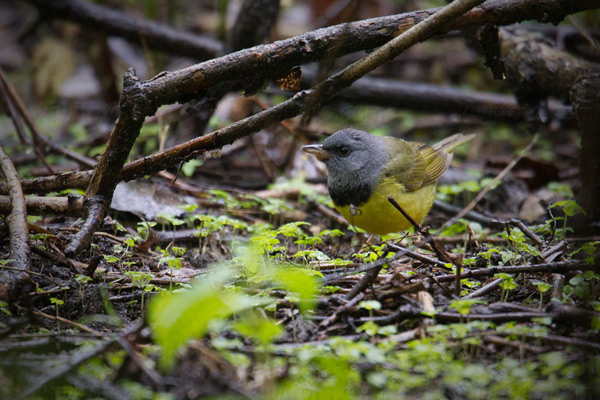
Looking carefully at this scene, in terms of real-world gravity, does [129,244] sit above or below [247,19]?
below

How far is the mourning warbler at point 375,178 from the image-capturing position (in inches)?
158

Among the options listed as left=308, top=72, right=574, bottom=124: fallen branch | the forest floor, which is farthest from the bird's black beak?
left=308, top=72, right=574, bottom=124: fallen branch

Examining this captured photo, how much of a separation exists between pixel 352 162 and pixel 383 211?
22.0 inches

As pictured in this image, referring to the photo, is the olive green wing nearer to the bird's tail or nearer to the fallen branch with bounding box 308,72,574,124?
the bird's tail

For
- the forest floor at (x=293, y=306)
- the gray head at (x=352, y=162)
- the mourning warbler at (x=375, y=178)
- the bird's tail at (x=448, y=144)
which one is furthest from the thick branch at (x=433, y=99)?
the gray head at (x=352, y=162)

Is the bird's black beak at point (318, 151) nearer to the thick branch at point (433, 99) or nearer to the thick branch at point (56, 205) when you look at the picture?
the thick branch at point (56, 205)

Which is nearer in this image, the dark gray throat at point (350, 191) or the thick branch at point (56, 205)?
the thick branch at point (56, 205)

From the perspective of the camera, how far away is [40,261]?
3242 millimetres

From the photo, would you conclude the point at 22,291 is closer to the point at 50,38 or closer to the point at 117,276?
the point at 117,276

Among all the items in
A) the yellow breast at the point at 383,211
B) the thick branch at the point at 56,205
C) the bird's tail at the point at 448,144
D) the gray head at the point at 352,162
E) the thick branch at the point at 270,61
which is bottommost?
the yellow breast at the point at 383,211

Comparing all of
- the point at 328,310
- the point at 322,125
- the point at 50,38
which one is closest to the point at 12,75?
the point at 50,38

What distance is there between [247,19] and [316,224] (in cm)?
208

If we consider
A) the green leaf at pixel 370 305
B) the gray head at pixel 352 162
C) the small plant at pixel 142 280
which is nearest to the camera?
the green leaf at pixel 370 305

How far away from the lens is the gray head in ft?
13.5
